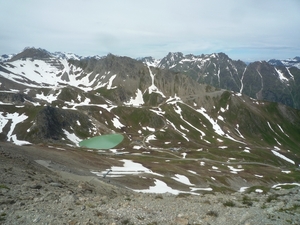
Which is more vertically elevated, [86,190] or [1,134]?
[86,190]

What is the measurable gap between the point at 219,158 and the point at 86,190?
397 feet

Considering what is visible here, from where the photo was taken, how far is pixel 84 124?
7254 inches

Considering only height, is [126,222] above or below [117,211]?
above

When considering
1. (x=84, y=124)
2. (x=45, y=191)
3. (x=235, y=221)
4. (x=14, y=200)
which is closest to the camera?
(x=235, y=221)

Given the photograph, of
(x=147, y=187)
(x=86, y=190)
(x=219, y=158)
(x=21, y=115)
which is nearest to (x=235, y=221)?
(x=86, y=190)

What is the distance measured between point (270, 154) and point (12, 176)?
6962 inches

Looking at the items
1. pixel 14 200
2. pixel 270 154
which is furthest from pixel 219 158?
pixel 14 200

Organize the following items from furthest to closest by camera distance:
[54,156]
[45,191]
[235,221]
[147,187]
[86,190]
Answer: [54,156], [147,187], [86,190], [45,191], [235,221]

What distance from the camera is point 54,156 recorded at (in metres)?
61.3

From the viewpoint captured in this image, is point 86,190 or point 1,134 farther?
point 1,134

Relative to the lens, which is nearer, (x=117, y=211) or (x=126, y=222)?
(x=126, y=222)

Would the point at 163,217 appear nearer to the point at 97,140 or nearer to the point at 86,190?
the point at 86,190

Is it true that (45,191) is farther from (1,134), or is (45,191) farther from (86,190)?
(1,134)

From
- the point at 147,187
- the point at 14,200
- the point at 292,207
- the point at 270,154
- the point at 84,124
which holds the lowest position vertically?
the point at 270,154
